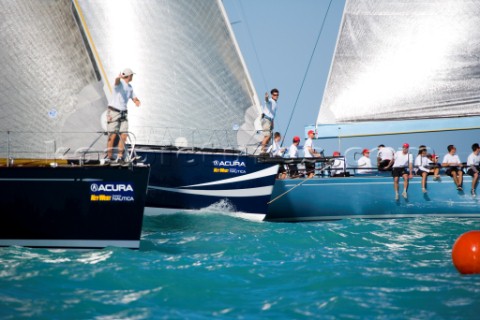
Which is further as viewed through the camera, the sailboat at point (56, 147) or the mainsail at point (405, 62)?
the mainsail at point (405, 62)

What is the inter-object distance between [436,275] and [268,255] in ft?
9.08

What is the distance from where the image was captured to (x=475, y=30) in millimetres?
19172

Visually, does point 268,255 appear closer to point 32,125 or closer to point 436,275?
point 436,275

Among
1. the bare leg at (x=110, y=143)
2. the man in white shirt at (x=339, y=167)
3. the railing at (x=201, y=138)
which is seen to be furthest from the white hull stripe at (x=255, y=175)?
the bare leg at (x=110, y=143)

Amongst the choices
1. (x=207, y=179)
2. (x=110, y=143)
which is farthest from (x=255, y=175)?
(x=110, y=143)

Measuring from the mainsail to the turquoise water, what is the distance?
19.0 feet

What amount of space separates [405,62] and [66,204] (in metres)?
10.6

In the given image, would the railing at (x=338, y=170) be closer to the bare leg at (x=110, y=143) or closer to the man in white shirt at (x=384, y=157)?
the man in white shirt at (x=384, y=157)

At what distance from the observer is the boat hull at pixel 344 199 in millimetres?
18938

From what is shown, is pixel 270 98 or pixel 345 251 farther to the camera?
pixel 270 98

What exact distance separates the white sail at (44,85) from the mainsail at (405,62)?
736cm

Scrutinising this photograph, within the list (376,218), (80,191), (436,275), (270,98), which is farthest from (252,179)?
(436,275)

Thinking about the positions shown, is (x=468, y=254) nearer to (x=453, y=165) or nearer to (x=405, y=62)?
(x=453, y=165)

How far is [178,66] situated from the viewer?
55.9 feet
